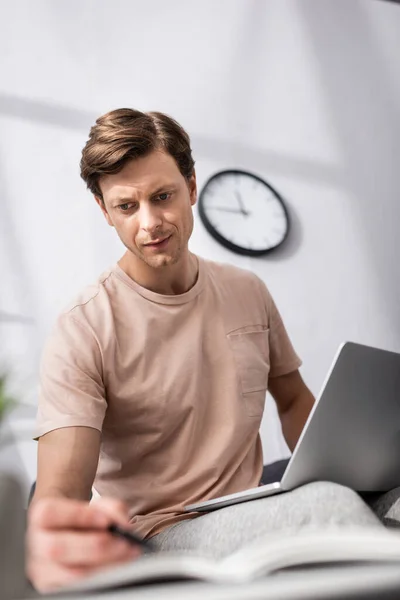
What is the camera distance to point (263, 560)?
2.01 feet

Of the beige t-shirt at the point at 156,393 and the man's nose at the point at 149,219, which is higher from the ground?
the man's nose at the point at 149,219

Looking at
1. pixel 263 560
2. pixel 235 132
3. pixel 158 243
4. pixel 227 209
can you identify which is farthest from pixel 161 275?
pixel 235 132

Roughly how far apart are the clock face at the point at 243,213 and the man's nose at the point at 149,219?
5.18 feet

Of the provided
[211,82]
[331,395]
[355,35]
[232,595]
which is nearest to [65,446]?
[331,395]

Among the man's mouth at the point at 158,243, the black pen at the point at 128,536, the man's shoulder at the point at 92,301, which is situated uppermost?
the man's mouth at the point at 158,243

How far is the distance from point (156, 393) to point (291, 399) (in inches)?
19.5

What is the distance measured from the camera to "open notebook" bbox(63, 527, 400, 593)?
57cm

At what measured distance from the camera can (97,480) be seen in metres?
1.41

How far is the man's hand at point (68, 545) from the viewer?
0.72 metres

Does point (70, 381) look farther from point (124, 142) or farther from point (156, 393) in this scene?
point (124, 142)

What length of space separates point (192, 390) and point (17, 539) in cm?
85

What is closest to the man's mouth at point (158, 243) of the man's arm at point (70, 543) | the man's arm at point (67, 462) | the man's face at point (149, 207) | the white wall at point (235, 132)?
the man's face at point (149, 207)

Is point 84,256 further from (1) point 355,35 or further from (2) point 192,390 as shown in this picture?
(1) point 355,35

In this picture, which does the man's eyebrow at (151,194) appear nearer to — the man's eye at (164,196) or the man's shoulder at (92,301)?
the man's eye at (164,196)
